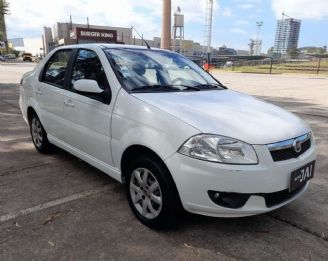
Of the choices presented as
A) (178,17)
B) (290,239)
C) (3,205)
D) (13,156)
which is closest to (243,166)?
(290,239)

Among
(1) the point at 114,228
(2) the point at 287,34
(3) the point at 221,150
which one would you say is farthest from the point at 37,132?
(2) the point at 287,34

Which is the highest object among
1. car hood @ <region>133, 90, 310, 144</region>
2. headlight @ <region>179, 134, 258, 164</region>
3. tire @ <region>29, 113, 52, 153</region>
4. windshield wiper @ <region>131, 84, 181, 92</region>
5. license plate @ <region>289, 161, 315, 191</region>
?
windshield wiper @ <region>131, 84, 181, 92</region>

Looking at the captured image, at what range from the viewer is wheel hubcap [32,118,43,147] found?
5.18 m

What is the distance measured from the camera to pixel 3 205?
142 inches

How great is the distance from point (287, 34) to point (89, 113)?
403ft

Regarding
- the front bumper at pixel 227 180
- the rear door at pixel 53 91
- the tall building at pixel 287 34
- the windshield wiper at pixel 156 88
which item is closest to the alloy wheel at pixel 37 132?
the rear door at pixel 53 91

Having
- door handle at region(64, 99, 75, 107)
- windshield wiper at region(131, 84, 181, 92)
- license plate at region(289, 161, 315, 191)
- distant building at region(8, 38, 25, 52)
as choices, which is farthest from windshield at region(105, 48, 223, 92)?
distant building at region(8, 38, 25, 52)

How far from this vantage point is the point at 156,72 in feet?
12.6

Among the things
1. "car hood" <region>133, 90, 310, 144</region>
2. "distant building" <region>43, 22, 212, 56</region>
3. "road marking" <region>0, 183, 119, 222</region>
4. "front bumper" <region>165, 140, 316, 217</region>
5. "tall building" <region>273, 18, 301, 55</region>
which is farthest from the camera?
"tall building" <region>273, 18, 301, 55</region>

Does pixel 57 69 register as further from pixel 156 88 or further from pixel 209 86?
pixel 209 86

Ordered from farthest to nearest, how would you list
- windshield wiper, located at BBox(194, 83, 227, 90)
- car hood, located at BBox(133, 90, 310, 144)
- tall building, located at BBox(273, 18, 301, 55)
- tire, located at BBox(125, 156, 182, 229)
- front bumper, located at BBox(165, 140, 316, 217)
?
tall building, located at BBox(273, 18, 301, 55) → windshield wiper, located at BBox(194, 83, 227, 90) → tire, located at BBox(125, 156, 182, 229) → car hood, located at BBox(133, 90, 310, 144) → front bumper, located at BBox(165, 140, 316, 217)

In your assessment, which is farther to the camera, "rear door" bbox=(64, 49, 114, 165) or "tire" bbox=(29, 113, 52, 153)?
"tire" bbox=(29, 113, 52, 153)

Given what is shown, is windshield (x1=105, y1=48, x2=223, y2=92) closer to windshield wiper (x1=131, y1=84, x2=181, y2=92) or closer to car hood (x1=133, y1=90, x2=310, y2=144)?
windshield wiper (x1=131, y1=84, x2=181, y2=92)

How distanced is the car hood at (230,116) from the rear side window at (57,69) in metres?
1.59
